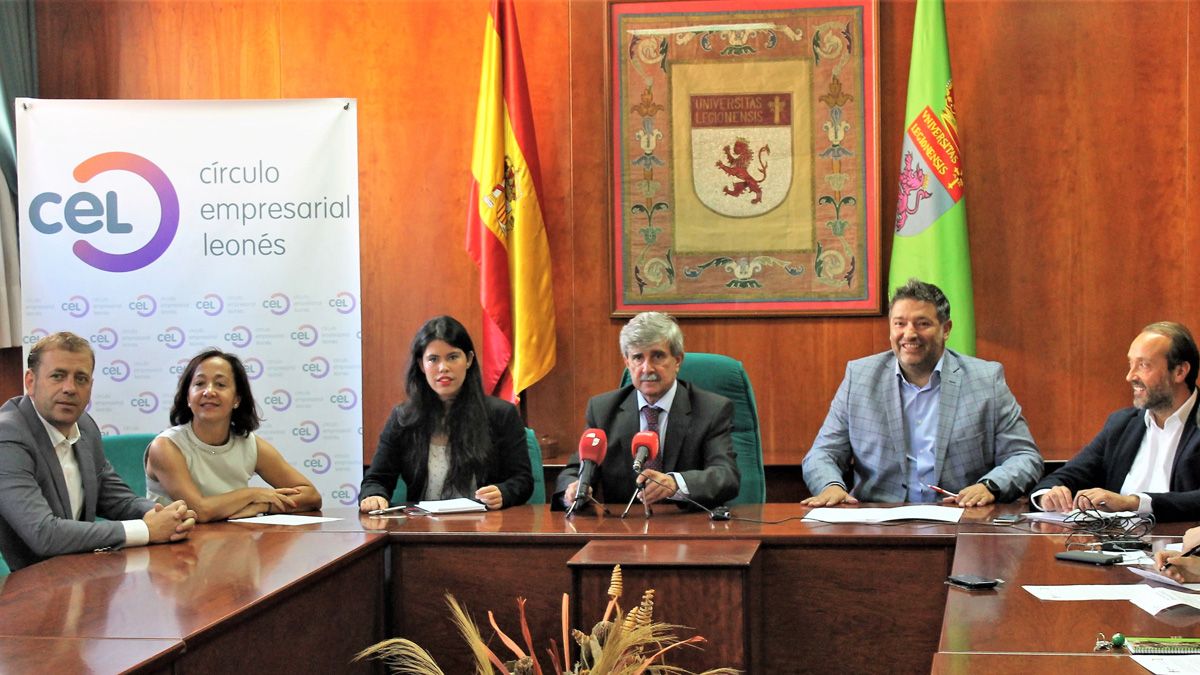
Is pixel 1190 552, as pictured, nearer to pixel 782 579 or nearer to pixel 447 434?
pixel 782 579

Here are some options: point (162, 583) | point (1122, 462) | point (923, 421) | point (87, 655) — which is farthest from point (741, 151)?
point (87, 655)

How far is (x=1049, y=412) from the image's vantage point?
17.4 feet

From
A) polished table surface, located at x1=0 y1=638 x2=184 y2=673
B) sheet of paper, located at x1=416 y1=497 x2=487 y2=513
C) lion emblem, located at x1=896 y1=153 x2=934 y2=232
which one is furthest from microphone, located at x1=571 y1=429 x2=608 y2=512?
lion emblem, located at x1=896 y1=153 x2=934 y2=232

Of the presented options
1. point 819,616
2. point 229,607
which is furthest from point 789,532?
point 229,607

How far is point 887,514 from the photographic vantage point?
360 cm

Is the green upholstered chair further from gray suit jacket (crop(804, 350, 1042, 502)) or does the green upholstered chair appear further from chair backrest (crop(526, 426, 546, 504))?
gray suit jacket (crop(804, 350, 1042, 502))

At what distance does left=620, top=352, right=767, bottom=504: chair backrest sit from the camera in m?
4.27

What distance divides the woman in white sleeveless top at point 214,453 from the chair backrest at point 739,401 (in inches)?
48.9

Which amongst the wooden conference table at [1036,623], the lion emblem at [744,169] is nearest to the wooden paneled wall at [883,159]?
the lion emblem at [744,169]

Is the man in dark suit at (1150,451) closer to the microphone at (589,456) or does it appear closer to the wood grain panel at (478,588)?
the microphone at (589,456)

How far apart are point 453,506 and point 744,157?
7.32 feet

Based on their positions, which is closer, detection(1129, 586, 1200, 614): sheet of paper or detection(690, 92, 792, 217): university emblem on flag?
detection(1129, 586, 1200, 614): sheet of paper

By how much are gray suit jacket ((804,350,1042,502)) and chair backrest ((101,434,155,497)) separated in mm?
2253

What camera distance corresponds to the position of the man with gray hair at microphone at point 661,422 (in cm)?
394
